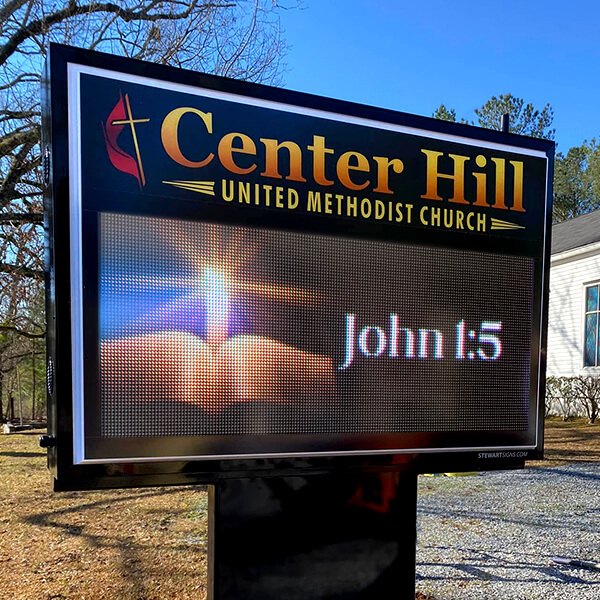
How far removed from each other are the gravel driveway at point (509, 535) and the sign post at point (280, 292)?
1.13m

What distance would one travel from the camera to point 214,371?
2254mm

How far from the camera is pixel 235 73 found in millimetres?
7191

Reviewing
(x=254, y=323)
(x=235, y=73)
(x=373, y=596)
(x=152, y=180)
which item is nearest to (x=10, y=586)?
(x=373, y=596)

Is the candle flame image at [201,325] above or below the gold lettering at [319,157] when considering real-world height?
below

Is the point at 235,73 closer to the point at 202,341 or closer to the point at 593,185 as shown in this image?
the point at 202,341

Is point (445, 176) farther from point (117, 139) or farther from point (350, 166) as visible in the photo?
point (117, 139)

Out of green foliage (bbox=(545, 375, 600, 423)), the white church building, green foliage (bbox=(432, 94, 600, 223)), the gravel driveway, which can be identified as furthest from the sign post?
green foliage (bbox=(432, 94, 600, 223))

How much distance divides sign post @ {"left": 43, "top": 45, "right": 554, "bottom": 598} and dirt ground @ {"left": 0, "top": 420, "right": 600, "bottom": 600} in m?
1.26

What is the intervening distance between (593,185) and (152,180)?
1209 inches

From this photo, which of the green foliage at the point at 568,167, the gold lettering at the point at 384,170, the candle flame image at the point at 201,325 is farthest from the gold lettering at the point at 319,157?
the green foliage at the point at 568,167

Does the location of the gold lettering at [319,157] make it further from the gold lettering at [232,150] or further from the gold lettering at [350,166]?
the gold lettering at [232,150]

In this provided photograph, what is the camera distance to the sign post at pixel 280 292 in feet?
6.87

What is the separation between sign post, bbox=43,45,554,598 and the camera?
6.87 ft

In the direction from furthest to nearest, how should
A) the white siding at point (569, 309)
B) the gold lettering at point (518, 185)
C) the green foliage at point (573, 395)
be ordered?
the white siding at point (569, 309)
the green foliage at point (573, 395)
the gold lettering at point (518, 185)
